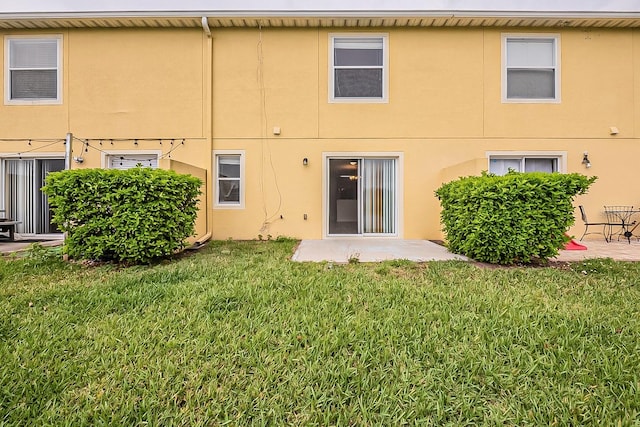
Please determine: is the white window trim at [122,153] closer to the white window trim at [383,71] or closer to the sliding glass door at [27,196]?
the sliding glass door at [27,196]

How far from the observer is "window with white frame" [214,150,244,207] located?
7.79 metres

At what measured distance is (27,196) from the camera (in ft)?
25.2

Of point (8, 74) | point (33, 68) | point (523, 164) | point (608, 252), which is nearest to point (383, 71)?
point (523, 164)

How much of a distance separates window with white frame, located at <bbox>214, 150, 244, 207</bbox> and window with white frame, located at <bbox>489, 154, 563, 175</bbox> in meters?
6.47

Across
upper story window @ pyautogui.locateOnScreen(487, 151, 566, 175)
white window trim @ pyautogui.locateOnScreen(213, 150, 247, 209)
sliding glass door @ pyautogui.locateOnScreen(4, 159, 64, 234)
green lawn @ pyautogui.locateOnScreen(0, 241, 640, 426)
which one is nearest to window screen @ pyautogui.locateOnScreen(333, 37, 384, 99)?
white window trim @ pyautogui.locateOnScreen(213, 150, 247, 209)

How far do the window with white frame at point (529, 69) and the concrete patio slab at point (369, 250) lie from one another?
4.59 metres

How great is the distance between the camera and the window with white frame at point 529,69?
766 cm

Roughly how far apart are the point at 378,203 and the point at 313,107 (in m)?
2.94

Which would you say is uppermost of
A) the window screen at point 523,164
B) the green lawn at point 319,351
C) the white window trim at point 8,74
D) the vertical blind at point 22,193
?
the white window trim at point 8,74

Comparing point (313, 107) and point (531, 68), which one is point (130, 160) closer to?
point (313, 107)

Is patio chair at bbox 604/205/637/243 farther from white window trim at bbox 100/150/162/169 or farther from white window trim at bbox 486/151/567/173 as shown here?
white window trim at bbox 100/150/162/169

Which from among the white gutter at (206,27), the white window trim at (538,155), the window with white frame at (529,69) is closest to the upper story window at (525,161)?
the white window trim at (538,155)

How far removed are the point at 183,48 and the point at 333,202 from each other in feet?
17.7

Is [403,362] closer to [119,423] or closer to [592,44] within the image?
[119,423]
